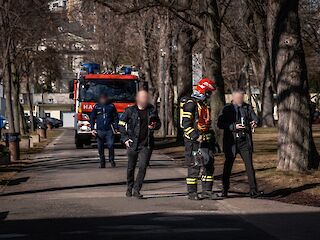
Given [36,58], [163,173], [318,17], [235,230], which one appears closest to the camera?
[235,230]

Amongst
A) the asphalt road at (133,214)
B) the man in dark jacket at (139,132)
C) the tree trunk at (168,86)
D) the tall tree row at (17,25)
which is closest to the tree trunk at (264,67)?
the tree trunk at (168,86)

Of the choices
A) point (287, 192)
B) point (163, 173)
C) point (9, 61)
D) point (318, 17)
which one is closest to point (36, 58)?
point (9, 61)

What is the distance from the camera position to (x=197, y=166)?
12.8m

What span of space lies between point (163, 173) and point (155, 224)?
8073 mm

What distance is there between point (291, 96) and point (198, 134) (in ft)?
15.6

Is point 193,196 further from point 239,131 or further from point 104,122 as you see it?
point 104,122

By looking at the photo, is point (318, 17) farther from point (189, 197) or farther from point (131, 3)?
point (189, 197)

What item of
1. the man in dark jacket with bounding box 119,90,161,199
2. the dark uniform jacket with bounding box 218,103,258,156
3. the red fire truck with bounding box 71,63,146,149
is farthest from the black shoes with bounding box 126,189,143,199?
the red fire truck with bounding box 71,63,146,149

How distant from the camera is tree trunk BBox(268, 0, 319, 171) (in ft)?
54.5

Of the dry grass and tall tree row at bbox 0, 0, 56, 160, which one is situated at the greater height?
tall tree row at bbox 0, 0, 56, 160

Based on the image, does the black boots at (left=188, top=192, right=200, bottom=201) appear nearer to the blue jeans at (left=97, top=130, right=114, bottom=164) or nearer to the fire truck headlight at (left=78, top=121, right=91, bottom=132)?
the blue jeans at (left=97, top=130, right=114, bottom=164)

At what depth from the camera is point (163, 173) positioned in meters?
18.7

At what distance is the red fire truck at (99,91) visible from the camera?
28781 mm

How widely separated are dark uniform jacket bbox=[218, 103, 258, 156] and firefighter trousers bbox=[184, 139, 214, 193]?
19.8 inches
